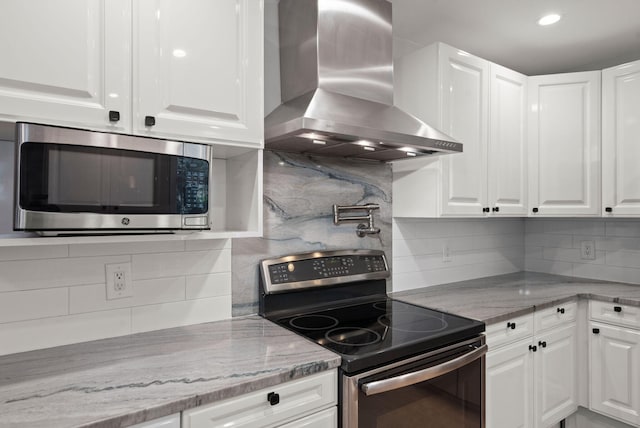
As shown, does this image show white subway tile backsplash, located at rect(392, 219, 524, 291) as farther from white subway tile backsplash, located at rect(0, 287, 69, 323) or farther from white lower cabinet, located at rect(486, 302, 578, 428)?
white subway tile backsplash, located at rect(0, 287, 69, 323)

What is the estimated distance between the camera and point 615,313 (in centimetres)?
208

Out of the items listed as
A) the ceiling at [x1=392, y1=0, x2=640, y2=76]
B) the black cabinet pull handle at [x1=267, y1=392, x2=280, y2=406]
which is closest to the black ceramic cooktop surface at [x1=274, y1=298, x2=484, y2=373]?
the black cabinet pull handle at [x1=267, y1=392, x2=280, y2=406]

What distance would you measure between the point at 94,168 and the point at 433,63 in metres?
1.66

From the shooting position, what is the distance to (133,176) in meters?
1.09

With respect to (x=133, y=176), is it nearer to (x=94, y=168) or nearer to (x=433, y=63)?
(x=94, y=168)

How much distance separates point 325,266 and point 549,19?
1768mm

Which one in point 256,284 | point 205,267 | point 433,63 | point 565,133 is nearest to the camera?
point 205,267

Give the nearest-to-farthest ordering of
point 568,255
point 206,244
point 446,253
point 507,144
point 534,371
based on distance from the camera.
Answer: point 206,244
point 534,371
point 507,144
point 446,253
point 568,255

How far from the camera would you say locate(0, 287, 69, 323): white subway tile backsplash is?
121 cm

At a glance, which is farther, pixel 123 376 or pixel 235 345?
pixel 235 345

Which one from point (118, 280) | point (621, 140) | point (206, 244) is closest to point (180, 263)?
point (206, 244)

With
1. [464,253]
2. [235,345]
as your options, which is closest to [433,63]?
[464,253]

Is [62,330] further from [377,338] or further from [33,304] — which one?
[377,338]

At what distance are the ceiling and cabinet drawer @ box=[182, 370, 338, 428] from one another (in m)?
1.77
